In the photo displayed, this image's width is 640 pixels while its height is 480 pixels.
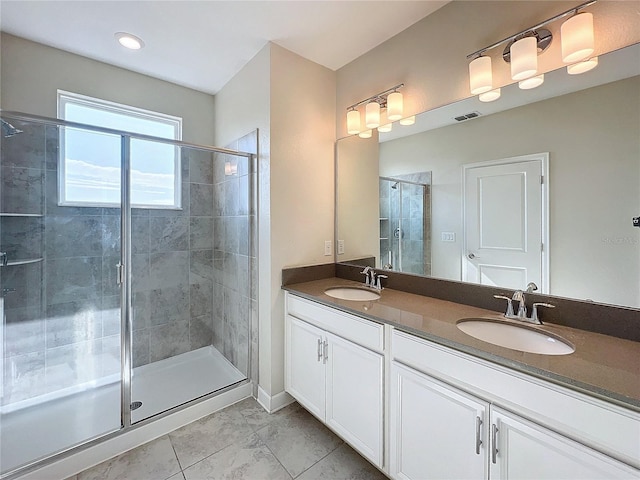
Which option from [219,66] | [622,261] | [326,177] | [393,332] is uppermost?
[219,66]

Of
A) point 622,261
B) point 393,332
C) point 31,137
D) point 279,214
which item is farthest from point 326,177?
point 31,137

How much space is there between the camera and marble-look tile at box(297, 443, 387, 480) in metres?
1.49

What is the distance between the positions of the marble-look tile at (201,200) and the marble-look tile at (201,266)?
38 centimetres

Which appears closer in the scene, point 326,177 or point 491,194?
point 491,194

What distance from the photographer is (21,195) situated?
6.42ft

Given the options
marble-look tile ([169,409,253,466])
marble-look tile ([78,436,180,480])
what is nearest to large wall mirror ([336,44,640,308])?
marble-look tile ([169,409,253,466])

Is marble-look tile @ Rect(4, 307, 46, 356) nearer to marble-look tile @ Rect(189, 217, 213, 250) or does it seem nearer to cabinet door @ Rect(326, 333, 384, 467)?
marble-look tile @ Rect(189, 217, 213, 250)

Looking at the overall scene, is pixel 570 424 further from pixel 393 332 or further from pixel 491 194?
pixel 491 194

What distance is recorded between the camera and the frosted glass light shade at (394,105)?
190 centimetres

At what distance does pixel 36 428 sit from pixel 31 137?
1933mm

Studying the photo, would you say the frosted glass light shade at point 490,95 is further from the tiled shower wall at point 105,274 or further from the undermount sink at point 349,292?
the tiled shower wall at point 105,274

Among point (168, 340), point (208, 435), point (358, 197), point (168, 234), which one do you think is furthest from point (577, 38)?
point (168, 340)

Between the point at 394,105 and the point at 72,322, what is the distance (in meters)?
2.91

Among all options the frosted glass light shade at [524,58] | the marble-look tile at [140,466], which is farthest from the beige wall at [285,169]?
the frosted glass light shade at [524,58]
